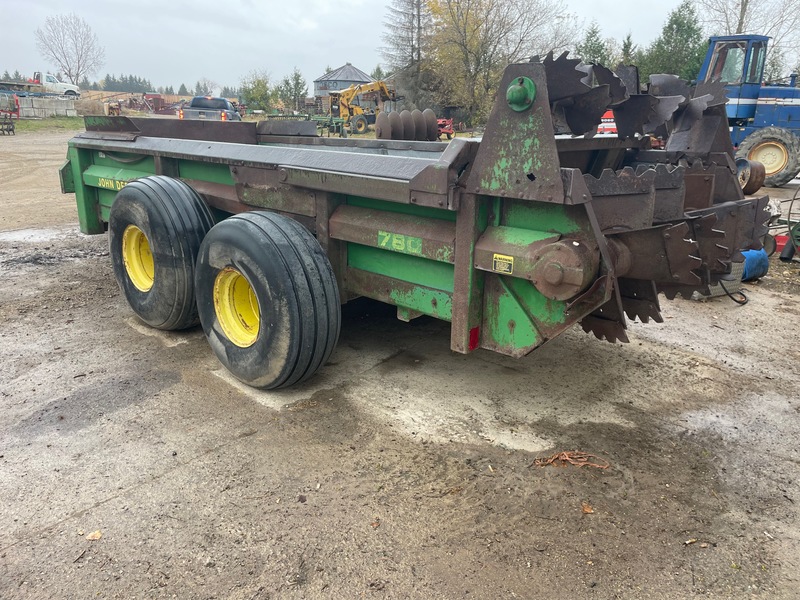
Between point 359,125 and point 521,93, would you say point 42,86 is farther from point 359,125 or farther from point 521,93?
point 521,93

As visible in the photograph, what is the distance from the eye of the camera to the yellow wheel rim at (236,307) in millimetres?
A: 3613

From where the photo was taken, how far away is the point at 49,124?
29.5m

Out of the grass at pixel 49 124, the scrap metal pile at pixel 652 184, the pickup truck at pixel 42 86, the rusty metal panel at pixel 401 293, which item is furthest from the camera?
the pickup truck at pixel 42 86

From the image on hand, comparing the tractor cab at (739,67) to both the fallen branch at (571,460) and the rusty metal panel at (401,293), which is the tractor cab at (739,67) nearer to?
the rusty metal panel at (401,293)

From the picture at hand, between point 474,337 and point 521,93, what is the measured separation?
1124 millimetres

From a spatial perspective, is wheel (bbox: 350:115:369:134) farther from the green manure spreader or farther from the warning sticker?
the warning sticker

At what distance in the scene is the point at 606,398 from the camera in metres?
3.47

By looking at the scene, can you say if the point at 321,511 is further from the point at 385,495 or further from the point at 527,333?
the point at 527,333

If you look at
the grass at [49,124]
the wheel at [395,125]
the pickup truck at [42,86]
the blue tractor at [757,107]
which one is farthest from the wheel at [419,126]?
the pickup truck at [42,86]

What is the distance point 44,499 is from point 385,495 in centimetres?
137

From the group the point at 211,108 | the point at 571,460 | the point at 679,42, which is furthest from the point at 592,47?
the point at 571,460

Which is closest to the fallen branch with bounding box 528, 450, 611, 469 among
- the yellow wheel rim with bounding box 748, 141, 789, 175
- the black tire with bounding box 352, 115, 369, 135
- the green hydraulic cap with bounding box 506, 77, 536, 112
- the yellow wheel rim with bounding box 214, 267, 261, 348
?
the green hydraulic cap with bounding box 506, 77, 536, 112

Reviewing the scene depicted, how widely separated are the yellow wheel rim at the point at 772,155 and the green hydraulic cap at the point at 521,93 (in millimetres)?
13084

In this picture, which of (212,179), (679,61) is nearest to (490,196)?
(212,179)
